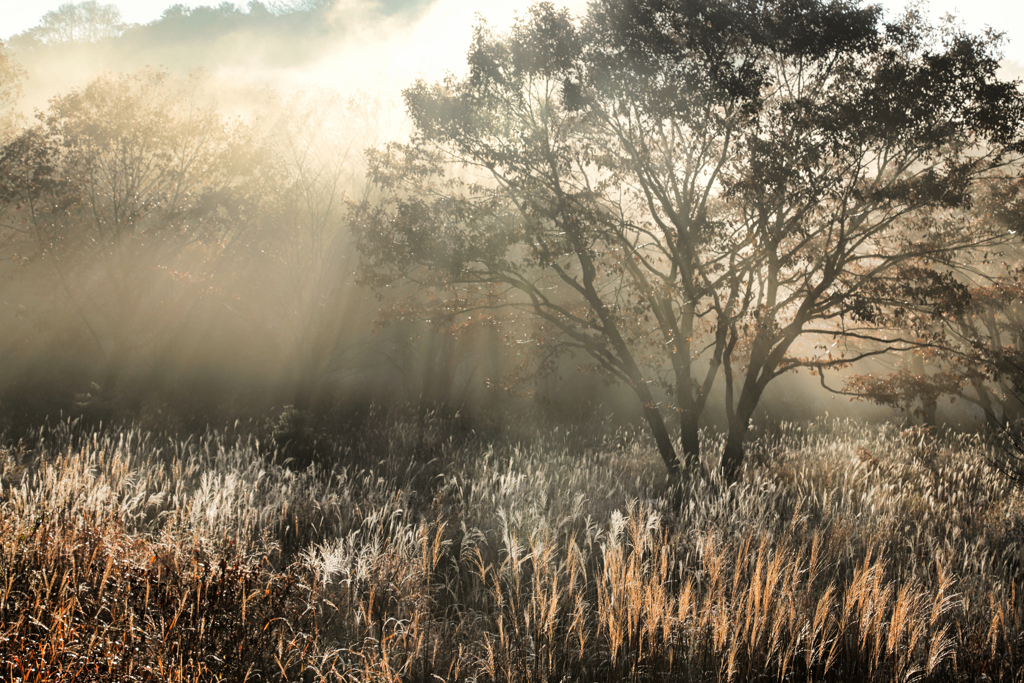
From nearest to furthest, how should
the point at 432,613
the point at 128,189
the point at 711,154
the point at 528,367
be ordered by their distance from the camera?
the point at 432,613
the point at 711,154
the point at 528,367
the point at 128,189

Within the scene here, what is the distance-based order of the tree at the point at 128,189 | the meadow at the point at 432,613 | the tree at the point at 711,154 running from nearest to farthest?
the meadow at the point at 432,613 < the tree at the point at 711,154 < the tree at the point at 128,189

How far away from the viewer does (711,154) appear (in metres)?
8.80

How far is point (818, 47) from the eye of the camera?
303 inches

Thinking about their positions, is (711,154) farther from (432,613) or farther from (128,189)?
(128,189)

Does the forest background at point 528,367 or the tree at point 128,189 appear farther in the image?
the tree at point 128,189

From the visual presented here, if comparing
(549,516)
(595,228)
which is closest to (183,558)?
(549,516)

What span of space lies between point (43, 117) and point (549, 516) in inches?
744

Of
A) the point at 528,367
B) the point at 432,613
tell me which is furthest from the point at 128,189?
→ the point at 432,613

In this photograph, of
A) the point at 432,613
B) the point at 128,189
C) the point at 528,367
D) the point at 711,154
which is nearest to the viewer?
the point at 432,613

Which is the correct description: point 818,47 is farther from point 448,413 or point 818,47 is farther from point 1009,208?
point 448,413

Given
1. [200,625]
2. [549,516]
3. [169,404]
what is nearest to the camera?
[200,625]

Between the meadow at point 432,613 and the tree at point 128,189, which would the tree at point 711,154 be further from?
the tree at point 128,189

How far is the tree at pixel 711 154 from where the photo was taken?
7.51 m

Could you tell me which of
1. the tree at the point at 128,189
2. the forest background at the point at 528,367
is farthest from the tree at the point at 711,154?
the tree at the point at 128,189
